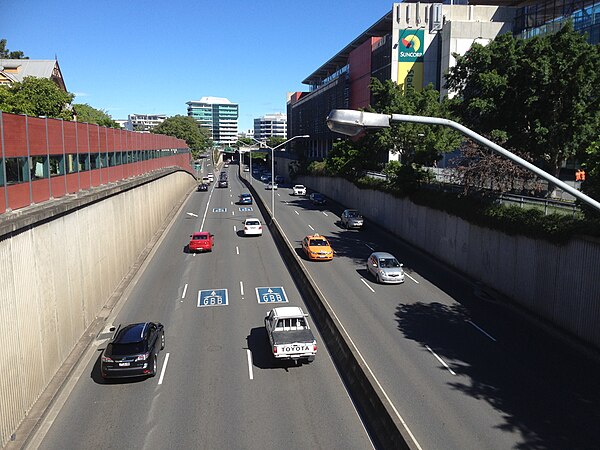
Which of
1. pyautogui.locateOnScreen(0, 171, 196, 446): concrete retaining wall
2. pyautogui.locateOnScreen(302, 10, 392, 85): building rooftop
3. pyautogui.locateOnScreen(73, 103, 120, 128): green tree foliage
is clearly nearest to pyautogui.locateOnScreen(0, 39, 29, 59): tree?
pyautogui.locateOnScreen(73, 103, 120, 128): green tree foliage

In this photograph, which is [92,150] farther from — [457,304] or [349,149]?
[349,149]

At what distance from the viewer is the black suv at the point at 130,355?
17141mm

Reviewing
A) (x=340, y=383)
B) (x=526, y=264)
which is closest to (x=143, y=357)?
(x=340, y=383)

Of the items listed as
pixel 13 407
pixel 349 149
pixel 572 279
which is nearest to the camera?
Result: pixel 13 407

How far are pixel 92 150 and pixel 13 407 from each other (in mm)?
15621

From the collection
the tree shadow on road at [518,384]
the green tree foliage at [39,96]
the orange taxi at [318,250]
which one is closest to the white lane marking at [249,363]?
the tree shadow on road at [518,384]

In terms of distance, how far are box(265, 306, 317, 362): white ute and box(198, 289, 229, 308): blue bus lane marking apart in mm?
6831

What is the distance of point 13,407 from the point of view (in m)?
13.7

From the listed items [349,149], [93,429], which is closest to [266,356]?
[93,429]

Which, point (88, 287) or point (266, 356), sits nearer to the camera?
point (266, 356)

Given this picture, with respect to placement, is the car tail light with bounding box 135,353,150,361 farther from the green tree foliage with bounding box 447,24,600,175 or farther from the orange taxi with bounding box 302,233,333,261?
the green tree foliage with bounding box 447,24,600,175

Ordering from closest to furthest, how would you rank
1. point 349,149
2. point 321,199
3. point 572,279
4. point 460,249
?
1. point 572,279
2. point 460,249
3. point 349,149
4. point 321,199

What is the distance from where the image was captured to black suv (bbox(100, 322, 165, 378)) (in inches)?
675

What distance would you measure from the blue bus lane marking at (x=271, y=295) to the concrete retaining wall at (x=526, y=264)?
38.9 ft
